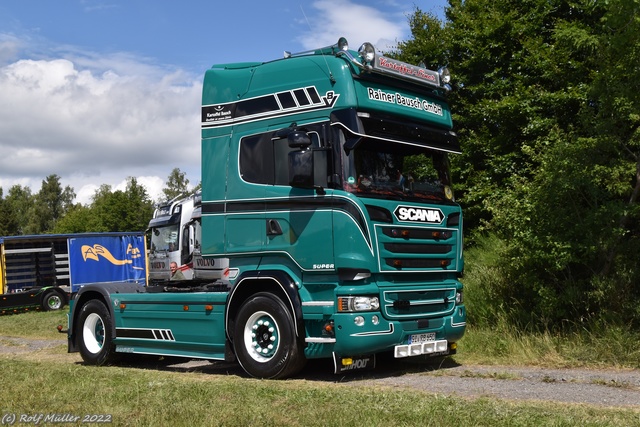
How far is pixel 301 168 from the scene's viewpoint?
8.91 metres

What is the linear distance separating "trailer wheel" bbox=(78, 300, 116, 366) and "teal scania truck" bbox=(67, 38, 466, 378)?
174 cm

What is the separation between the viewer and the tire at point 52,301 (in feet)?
101

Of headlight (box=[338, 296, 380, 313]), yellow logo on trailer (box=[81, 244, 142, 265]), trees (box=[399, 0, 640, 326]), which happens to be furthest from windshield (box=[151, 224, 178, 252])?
headlight (box=[338, 296, 380, 313])

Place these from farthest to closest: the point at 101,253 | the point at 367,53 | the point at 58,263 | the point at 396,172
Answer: the point at 101,253 → the point at 58,263 → the point at 396,172 → the point at 367,53

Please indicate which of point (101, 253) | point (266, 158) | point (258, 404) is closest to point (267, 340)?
point (266, 158)

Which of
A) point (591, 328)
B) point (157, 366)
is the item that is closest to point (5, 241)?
point (157, 366)

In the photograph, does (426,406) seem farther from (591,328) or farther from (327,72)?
(591,328)

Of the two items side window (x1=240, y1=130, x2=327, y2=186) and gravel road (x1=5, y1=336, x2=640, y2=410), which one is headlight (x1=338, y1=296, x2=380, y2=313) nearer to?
gravel road (x1=5, y1=336, x2=640, y2=410)

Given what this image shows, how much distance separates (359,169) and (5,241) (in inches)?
1074

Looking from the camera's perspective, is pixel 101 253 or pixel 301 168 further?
pixel 101 253

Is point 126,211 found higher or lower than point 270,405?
higher

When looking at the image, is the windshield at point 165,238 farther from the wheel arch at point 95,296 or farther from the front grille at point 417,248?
the front grille at point 417,248

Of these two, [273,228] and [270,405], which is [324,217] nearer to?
[273,228]

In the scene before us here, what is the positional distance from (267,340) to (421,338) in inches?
78.6
